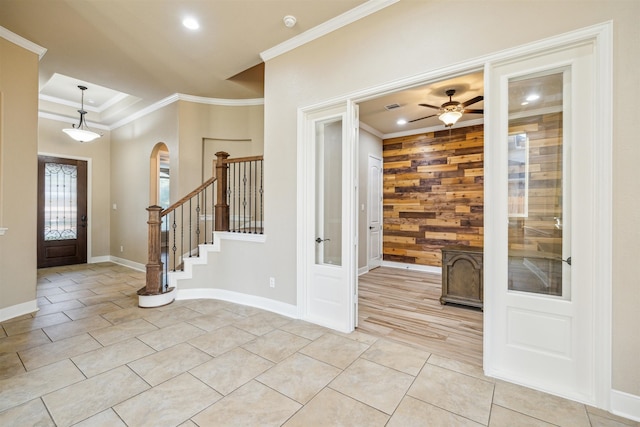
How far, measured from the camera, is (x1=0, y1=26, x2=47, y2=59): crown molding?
327 cm

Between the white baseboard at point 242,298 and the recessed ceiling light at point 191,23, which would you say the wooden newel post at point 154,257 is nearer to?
the white baseboard at point 242,298

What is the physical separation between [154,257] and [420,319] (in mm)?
3538

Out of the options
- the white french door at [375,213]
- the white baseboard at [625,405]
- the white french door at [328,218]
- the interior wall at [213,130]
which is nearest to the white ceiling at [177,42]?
the interior wall at [213,130]

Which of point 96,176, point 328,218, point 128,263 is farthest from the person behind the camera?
point 96,176

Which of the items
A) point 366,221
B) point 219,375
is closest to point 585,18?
point 219,375

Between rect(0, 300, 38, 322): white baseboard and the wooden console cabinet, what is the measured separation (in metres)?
5.33

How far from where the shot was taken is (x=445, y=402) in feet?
6.25

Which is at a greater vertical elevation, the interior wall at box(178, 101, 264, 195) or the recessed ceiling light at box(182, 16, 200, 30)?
the recessed ceiling light at box(182, 16, 200, 30)

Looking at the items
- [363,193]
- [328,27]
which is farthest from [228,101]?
[363,193]

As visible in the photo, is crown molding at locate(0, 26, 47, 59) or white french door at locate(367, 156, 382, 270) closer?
crown molding at locate(0, 26, 47, 59)

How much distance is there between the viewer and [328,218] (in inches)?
127

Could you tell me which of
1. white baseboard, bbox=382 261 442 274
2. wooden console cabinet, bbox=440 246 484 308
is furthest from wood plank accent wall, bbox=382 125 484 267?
wooden console cabinet, bbox=440 246 484 308

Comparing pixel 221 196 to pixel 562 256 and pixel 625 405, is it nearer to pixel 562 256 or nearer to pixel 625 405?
pixel 562 256

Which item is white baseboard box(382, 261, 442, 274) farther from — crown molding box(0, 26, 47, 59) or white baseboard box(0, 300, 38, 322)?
crown molding box(0, 26, 47, 59)
